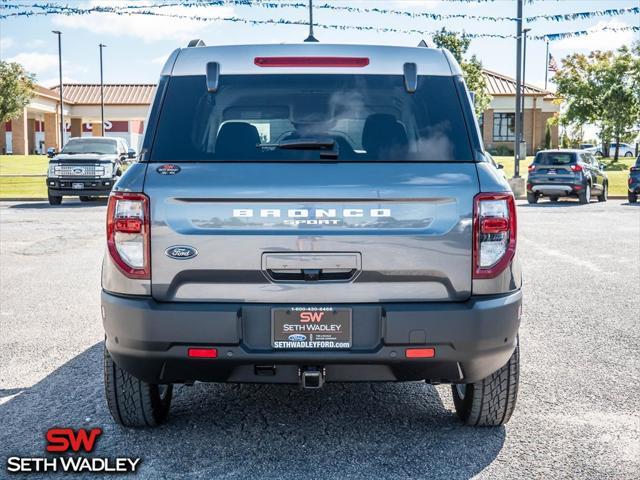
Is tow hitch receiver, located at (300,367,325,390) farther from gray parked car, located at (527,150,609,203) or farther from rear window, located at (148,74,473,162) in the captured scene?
gray parked car, located at (527,150,609,203)

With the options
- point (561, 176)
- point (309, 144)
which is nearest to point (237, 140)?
point (309, 144)

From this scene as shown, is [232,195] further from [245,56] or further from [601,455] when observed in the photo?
[601,455]

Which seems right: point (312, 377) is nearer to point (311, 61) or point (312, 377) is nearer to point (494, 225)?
point (494, 225)

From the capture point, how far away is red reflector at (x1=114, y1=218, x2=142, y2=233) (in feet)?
11.8

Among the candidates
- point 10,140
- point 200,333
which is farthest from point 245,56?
point 10,140

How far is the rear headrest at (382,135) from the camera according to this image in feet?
12.4

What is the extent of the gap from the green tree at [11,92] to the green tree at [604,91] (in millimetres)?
36462

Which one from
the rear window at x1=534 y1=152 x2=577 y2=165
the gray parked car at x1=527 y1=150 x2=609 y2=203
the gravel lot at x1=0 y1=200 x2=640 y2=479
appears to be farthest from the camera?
the rear window at x1=534 y1=152 x2=577 y2=165

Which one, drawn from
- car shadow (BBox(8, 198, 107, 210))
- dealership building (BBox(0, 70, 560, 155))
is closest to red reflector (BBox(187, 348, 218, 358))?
car shadow (BBox(8, 198, 107, 210))

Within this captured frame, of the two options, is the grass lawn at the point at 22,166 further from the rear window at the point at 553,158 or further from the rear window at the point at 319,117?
the rear window at the point at 319,117

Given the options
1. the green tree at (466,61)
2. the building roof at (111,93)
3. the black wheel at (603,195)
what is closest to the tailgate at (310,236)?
the black wheel at (603,195)

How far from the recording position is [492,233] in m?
3.61

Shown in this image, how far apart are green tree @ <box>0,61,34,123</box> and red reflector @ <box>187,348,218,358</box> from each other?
175 feet

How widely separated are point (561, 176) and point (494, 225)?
21.5 metres
